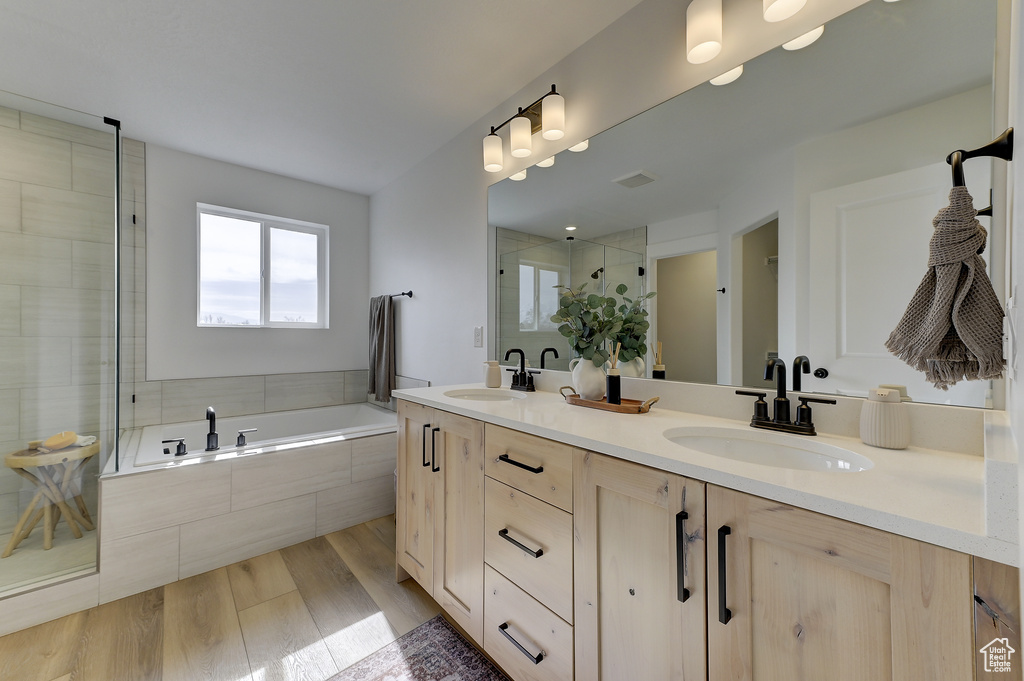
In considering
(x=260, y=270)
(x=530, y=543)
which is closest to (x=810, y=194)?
(x=530, y=543)

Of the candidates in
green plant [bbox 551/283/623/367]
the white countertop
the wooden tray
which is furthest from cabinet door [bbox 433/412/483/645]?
green plant [bbox 551/283/623/367]

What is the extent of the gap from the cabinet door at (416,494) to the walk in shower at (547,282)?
66 cm

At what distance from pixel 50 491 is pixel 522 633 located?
83.6 inches

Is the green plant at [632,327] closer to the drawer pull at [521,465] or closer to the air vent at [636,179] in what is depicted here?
the air vent at [636,179]

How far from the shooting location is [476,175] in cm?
239

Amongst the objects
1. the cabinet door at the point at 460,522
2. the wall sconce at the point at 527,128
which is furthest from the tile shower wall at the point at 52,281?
the wall sconce at the point at 527,128

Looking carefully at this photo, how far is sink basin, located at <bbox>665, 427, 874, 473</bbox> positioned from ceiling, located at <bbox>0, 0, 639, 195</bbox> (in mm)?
1592

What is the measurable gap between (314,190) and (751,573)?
149 inches

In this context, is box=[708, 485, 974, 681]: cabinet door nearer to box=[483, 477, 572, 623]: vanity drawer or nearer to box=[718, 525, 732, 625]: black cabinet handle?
box=[718, 525, 732, 625]: black cabinet handle

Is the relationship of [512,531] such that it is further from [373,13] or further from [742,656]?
[373,13]

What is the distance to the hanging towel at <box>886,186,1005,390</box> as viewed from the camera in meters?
0.64

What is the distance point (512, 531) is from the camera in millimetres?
1244

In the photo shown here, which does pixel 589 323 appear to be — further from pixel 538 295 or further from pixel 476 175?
pixel 476 175

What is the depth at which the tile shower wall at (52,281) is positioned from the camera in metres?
1.71
